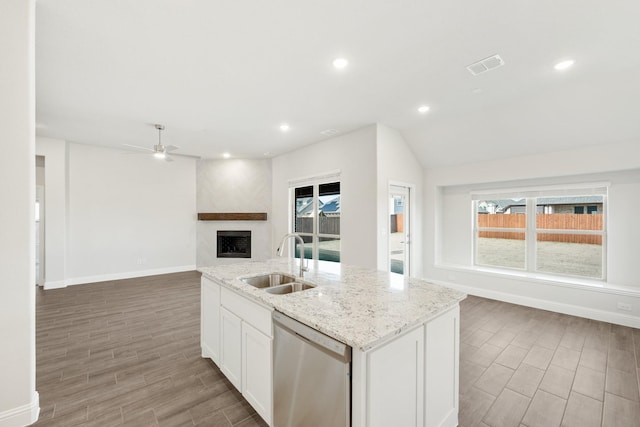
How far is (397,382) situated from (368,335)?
1.22 ft

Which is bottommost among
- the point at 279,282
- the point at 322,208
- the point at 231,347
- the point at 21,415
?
the point at 21,415

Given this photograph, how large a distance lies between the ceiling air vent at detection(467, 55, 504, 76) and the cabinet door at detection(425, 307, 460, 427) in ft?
7.74

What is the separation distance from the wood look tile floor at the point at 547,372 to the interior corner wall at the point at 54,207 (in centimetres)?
704

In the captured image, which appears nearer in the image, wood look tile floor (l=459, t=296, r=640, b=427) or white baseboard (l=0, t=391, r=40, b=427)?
white baseboard (l=0, t=391, r=40, b=427)

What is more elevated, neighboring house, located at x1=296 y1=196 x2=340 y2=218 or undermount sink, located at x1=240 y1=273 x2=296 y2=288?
neighboring house, located at x1=296 y1=196 x2=340 y2=218

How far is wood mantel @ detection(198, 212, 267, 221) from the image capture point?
271 inches

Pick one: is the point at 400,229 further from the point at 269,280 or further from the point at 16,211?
the point at 16,211

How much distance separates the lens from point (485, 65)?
8.95 feet

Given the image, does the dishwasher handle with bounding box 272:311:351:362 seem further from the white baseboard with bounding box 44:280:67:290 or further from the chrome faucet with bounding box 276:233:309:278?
the white baseboard with bounding box 44:280:67:290

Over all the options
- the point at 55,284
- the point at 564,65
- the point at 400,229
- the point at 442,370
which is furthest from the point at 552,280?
the point at 55,284

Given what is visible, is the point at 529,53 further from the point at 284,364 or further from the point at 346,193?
the point at 284,364

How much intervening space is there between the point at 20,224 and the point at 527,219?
6.35 metres

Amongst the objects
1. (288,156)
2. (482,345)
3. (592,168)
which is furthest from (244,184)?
(592,168)

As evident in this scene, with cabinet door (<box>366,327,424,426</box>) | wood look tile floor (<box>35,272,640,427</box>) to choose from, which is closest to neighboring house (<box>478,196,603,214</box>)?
wood look tile floor (<box>35,272,640,427</box>)
